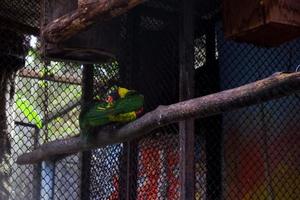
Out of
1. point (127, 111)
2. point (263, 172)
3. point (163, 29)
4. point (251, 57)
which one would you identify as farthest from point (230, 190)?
point (127, 111)

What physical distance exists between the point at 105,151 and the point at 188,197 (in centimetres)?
114

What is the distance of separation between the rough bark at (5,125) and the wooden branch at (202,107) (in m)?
0.94

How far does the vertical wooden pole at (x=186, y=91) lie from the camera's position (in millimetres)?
2672

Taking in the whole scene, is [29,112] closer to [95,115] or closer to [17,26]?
[17,26]

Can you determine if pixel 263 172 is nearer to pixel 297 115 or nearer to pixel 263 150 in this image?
pixel 263 150

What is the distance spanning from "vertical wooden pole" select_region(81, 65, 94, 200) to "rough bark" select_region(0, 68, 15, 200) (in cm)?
60

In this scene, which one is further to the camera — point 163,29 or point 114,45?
point 163,29

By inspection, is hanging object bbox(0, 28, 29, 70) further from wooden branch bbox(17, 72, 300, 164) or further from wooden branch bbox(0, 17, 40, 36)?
wooden branch bbox(17, 72, 300, 164)

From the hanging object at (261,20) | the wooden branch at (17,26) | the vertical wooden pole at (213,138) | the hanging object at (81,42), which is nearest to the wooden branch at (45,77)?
the wooden branch at (17,26)

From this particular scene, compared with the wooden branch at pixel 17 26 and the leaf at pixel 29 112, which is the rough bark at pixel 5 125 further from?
the wooden branch at pixel 17 26

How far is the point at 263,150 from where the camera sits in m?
3.79

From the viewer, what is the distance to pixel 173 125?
3.83 meters

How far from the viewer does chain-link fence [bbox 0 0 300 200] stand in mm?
3586

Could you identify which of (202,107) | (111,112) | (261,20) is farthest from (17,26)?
(202,107)
